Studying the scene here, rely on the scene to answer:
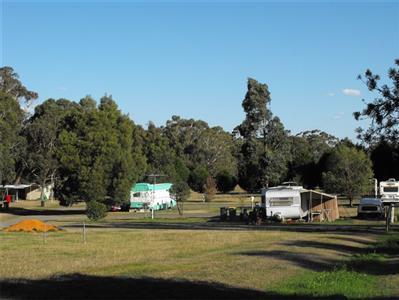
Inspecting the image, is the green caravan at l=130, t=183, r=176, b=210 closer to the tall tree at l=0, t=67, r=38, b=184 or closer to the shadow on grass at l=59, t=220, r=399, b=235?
Answer: the tall tree at l=0, t=67, r=38, b=184

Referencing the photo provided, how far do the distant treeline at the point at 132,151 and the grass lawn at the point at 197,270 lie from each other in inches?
947

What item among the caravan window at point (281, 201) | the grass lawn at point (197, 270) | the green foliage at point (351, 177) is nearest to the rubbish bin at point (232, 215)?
the caravan window at point (281, 201)

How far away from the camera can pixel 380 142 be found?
1582cm

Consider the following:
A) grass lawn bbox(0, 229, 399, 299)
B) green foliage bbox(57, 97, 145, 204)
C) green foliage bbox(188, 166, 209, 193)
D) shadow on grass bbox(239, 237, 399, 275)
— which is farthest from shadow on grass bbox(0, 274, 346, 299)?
green foliage bbox(188, 166, 209, 193)

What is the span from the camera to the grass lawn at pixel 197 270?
1315cm

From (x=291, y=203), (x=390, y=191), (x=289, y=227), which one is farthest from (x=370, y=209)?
(x=289, y=227)

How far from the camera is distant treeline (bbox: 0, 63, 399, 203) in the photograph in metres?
70.3

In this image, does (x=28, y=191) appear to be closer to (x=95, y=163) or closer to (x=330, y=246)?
(x=95, y=163)

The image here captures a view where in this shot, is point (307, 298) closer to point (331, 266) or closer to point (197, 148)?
point (331, 266)

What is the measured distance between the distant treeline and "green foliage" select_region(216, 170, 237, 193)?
193 millimetres

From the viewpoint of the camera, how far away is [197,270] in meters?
16.6

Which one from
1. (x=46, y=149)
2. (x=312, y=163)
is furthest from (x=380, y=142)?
(x=312, y=163)

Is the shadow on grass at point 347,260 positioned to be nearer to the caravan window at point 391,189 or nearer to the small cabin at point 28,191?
the caravan window at point 391,189

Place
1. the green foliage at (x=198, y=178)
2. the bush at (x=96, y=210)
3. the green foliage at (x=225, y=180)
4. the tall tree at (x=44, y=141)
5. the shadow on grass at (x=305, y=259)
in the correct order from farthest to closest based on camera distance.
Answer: the green foliage at (x=225, y=180) → the green foliage at (x=198, y=178) → the tall tree at (x=44, y=141) → the bush at (x=96, y=210) → the shadow on grass at (x=305, y=259)
